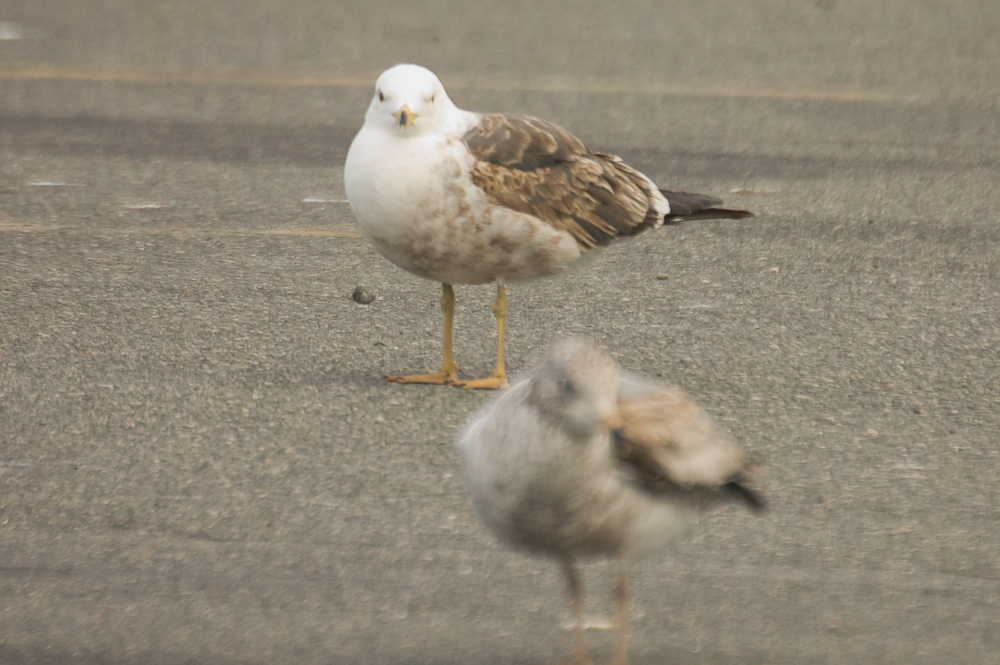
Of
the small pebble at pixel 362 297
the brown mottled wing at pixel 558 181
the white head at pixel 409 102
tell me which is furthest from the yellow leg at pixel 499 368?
the small pebble at pixel 362 297

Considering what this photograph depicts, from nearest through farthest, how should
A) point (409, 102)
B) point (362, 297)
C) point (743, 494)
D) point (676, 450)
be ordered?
point (676, 450) → point (743, 494) → point (409, 102) → point (362, 297)

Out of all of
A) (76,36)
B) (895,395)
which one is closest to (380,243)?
(895,395)

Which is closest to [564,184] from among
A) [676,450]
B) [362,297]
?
[362,297]

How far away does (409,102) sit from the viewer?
5.29 m

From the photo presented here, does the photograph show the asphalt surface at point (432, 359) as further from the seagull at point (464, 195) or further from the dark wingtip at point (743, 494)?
the seagull at point (464, 195)

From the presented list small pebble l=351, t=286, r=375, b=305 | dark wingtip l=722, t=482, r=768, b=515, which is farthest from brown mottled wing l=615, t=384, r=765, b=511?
small pebble l=351, t=286, r=375, b=305

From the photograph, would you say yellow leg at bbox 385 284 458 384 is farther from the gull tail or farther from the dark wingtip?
the dark wingtip

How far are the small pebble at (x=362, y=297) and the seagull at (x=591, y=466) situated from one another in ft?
10.9

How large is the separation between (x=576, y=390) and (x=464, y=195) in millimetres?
2252

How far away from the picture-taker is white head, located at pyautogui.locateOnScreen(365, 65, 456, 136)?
17.4ft

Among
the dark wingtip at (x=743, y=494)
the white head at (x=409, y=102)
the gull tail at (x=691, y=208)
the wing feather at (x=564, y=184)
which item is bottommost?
the dark wingtip at (x=743, y=494)

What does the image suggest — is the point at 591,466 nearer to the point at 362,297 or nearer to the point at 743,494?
the point at 743,494

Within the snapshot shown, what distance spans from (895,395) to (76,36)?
10619 millimetres

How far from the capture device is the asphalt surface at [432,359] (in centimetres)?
395
